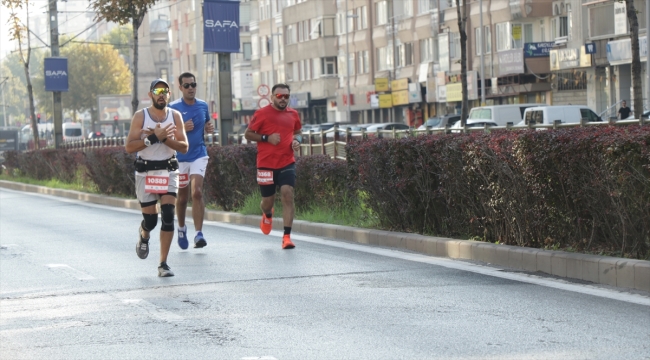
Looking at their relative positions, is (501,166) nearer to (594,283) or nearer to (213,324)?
(594,283)

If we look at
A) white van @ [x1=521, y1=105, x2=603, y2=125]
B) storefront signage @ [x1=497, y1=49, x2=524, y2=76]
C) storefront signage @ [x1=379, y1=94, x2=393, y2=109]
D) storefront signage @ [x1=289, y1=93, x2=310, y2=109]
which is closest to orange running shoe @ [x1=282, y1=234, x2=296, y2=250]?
white van @ [x1=521, y1=105, x2=603, y2=125]

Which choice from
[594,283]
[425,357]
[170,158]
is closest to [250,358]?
[425,357]

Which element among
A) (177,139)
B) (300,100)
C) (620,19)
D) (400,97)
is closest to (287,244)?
(177,139)

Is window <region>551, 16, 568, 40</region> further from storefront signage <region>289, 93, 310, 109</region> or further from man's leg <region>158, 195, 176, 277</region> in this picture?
man's leg <region>158, 195, 176, 277</region>

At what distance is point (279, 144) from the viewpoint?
14.6 meters

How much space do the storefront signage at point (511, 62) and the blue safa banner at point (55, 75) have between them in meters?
23.8

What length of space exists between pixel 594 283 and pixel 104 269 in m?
4.93

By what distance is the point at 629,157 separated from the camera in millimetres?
10336

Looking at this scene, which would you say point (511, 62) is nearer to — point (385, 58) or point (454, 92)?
point (454, 92)

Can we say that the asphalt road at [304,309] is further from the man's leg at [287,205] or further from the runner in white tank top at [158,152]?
the runner in white tank top at [158,152]

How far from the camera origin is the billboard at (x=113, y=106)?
10794 centimetres

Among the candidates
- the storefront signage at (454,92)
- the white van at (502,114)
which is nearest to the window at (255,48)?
the storefront signage at (454,92)

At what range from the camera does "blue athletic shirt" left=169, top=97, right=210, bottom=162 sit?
1485 cm

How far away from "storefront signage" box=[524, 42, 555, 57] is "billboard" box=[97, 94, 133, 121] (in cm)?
5628
